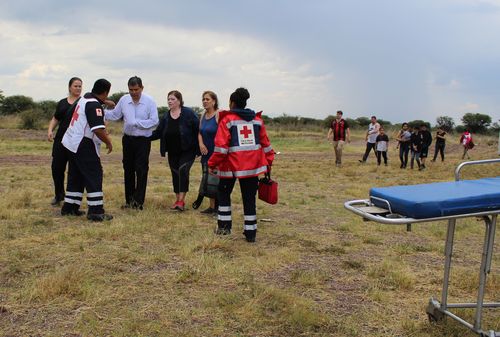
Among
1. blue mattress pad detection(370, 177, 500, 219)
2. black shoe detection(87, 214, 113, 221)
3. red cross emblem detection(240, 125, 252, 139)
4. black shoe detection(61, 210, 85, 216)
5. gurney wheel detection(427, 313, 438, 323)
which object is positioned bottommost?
black shoe detection(61, 210, 85, 216)

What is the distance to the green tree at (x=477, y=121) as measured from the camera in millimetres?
75119

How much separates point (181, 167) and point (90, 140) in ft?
4.99

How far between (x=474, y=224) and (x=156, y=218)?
15.8 feet

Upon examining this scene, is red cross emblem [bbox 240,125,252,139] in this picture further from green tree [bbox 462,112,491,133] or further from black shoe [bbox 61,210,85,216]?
green tree [bbox 462,112,491,133]

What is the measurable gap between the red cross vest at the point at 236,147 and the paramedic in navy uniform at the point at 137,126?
6.73 ft

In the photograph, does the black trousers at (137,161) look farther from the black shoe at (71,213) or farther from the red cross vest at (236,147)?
the red cross vest at (236,147)

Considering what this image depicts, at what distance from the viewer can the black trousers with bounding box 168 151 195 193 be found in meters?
7.94

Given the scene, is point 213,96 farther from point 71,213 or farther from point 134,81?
point 71,213

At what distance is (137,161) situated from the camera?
7875mm

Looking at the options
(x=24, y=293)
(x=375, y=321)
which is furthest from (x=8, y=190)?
(x=375, y=321)

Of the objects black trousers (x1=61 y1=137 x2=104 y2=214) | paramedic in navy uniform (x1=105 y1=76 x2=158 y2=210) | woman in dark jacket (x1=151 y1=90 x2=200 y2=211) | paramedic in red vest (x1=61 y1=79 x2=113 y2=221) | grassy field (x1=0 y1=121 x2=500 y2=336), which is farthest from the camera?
woman in dark jacket (x1=151 y1=90 x2=200 y2=211)

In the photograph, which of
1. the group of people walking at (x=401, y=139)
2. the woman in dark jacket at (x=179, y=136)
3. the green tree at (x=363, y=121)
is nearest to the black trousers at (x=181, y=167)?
the woman in dark jacket at (x=179, y=136)

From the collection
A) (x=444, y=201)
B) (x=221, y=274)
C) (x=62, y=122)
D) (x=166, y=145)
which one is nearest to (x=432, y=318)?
(x=444, y=201)

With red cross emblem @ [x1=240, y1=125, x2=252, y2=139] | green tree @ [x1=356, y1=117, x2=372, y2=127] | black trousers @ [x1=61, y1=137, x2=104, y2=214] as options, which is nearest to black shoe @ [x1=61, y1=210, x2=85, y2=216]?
black trousers @ [x1=61, y1=137, x2=104, y2=214]
